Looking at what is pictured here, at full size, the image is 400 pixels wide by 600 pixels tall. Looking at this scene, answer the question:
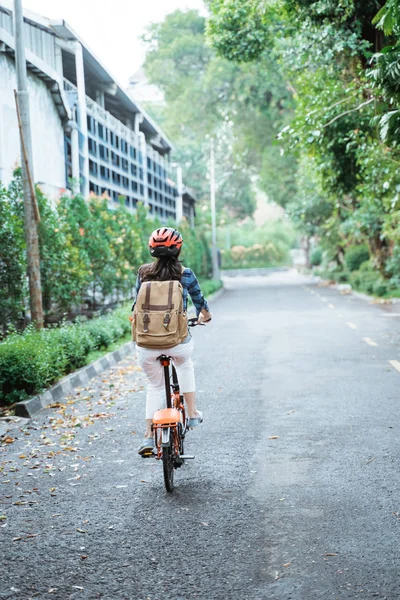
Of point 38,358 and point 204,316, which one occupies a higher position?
point 204,316

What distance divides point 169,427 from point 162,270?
115cm

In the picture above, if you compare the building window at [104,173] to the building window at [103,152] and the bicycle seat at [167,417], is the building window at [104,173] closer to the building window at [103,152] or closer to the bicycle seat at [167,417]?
the building window at [103,152]

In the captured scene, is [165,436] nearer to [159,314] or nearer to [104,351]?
[159,314]

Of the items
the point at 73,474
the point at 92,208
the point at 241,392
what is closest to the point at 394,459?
the point at 73,474

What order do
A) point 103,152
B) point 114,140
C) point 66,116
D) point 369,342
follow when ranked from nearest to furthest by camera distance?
point 369,342 → point 66,116 → point 103,152 → point 114,140

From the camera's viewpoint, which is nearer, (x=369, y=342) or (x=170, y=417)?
(x=170, y=417)

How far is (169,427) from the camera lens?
17.4 ft

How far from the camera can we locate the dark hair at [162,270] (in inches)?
221

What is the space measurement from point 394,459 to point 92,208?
13554 millimetres

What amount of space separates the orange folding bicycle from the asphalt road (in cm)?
21

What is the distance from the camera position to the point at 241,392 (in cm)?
951

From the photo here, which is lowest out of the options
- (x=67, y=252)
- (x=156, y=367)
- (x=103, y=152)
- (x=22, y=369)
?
(x=22, y=369)

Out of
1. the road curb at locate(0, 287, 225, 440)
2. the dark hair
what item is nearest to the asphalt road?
the road curb at locate(0, 287, 225, 440)

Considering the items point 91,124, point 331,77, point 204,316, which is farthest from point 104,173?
point 204,316
